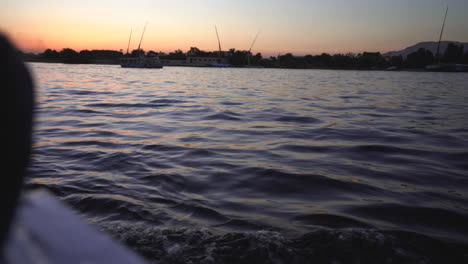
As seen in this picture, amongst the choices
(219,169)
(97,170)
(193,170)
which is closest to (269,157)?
(219,169)

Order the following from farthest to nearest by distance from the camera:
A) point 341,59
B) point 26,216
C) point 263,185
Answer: point 341,59 < point 263,185 < point 26,216

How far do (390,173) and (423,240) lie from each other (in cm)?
159

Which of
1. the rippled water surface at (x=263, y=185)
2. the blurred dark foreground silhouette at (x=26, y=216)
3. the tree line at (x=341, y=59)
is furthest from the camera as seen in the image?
the tree line at (x=341, y=59)

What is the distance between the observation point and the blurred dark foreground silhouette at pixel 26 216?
407 millimetres

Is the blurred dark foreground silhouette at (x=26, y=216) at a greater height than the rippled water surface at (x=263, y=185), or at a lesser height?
greater

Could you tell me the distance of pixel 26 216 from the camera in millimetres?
656

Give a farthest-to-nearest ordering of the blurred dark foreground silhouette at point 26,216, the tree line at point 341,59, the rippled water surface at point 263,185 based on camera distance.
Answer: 1. the tree line at point 341,59
2. the rippled water surface at point 263,185
3. the blurred dark foreground silhouette at point 26,216

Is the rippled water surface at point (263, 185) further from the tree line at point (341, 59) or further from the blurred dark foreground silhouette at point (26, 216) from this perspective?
the tree line at point (341, 59)

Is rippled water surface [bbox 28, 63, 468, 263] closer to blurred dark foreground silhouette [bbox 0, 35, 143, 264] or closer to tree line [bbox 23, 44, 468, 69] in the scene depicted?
blurred dark foreground silhouette [bbox 0, 35, 143, 264]

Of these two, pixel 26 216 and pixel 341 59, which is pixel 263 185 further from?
pixel 341 59

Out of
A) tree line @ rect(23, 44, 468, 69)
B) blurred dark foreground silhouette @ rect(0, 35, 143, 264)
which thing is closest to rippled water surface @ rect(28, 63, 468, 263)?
blurred dark foreground silhouette @ rect(0, 35, 143, 264)

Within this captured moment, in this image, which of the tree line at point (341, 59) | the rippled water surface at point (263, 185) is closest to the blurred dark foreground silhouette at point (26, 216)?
the rippled water surface at point (263, 185)

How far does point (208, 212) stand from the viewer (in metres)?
2.60

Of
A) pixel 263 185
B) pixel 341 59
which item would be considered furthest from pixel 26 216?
pixel 341 59
